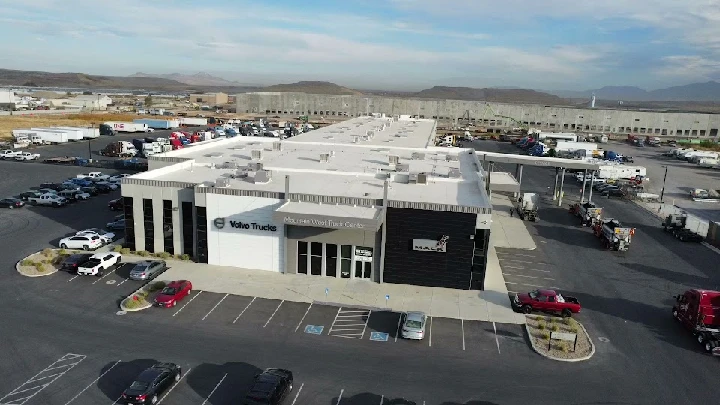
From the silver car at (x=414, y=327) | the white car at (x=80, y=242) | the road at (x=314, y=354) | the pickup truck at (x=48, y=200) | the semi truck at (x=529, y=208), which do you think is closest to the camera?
the road at (x=314, y=354)

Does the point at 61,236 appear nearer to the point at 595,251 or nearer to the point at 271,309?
the point at 271,309

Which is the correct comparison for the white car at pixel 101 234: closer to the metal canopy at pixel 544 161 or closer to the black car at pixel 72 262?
the black car at pixel 72 262

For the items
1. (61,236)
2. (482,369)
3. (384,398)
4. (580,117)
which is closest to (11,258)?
(61,236)

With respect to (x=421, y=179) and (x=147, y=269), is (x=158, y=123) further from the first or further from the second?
(x=421, y=179)

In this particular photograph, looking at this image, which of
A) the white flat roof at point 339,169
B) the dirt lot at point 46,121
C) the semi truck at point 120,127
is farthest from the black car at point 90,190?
the semi truck at point 120,127

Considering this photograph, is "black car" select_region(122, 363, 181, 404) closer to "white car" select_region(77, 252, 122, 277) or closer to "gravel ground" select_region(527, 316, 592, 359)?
"white car" select_region(77, 252, 122, 277)
